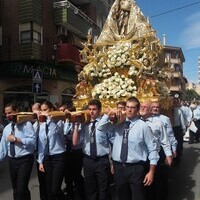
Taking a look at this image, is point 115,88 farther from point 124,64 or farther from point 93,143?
point 93,143

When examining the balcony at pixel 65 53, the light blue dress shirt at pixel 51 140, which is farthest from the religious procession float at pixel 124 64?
the balcony at pixel 65 53

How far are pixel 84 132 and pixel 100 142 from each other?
33 centimetres

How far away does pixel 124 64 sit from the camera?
24.9 ft

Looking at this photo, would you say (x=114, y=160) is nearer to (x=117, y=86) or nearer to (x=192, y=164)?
(x=117, y=86)

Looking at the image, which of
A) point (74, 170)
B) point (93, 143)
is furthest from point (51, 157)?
point (93, 143)

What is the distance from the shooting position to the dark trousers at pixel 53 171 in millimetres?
5809

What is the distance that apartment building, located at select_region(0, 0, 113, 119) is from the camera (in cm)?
2089

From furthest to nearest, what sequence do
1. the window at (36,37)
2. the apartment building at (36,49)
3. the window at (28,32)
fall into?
the window at (36,37) < the window at (28,32) < the apartment building at (36,49)

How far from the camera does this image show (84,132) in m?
5.62

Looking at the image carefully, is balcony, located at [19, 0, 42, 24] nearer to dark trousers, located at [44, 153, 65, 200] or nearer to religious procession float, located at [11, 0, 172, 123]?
religious procession float, located at [11, 0, 172, 123]

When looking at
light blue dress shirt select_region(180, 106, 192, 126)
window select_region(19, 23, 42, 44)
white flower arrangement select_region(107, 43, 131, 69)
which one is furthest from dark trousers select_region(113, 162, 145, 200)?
window select_region(19, 23, 42, 44)

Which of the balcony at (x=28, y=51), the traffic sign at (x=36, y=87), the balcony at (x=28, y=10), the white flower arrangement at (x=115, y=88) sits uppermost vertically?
the balcony at (x=28, y=10)

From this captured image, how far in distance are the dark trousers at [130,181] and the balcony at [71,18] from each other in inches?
781

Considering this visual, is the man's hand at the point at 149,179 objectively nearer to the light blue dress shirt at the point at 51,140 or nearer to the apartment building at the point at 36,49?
the light blue dress shirt at the point at 51,140
